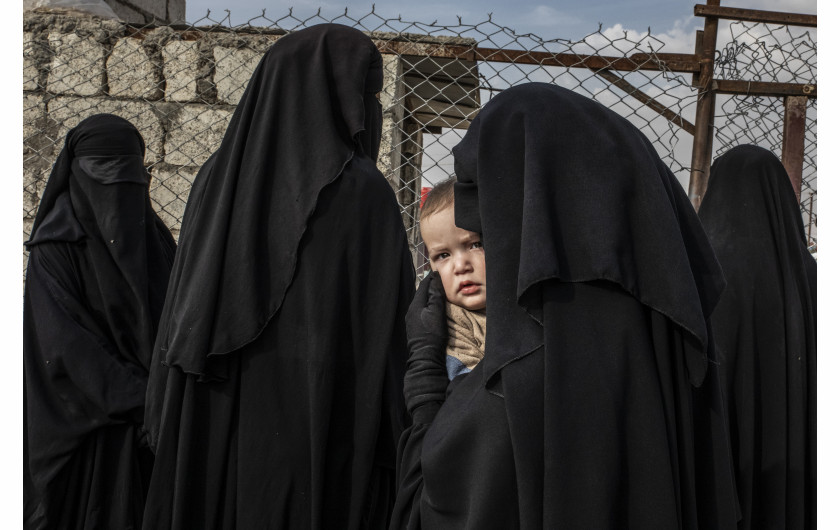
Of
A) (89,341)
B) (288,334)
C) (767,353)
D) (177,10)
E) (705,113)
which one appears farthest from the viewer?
(177,10)

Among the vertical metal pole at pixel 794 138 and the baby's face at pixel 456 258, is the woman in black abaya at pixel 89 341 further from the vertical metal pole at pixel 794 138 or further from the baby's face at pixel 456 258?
the vertical metal pole at pixel 794 138

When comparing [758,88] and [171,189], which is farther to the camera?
[171,189]

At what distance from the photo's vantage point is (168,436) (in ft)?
6.97

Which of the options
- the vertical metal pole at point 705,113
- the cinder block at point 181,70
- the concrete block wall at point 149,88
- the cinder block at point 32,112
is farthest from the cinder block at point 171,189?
the vertical metal pole at point 705,113

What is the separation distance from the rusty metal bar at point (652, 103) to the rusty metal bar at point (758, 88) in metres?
0.21

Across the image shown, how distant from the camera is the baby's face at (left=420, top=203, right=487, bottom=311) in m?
1.58

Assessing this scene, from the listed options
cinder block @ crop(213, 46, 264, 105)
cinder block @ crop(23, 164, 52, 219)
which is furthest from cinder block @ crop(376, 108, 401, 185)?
cinder block @ crop(23, 164, 52, 219)

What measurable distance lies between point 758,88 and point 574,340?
2.62m

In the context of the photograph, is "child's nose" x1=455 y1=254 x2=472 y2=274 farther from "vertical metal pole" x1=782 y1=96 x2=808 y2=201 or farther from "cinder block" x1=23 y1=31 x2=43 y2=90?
"cinder block" x1=23 y1=31 x2=43 y2=90

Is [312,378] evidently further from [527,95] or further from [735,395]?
[735,395]

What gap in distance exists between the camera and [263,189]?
84.0 inches

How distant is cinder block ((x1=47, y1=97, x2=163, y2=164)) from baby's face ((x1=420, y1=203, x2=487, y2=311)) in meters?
2.58

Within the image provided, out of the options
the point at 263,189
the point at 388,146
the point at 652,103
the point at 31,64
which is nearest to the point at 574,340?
the point at 263,189

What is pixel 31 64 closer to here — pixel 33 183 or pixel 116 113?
pixel 116 113
